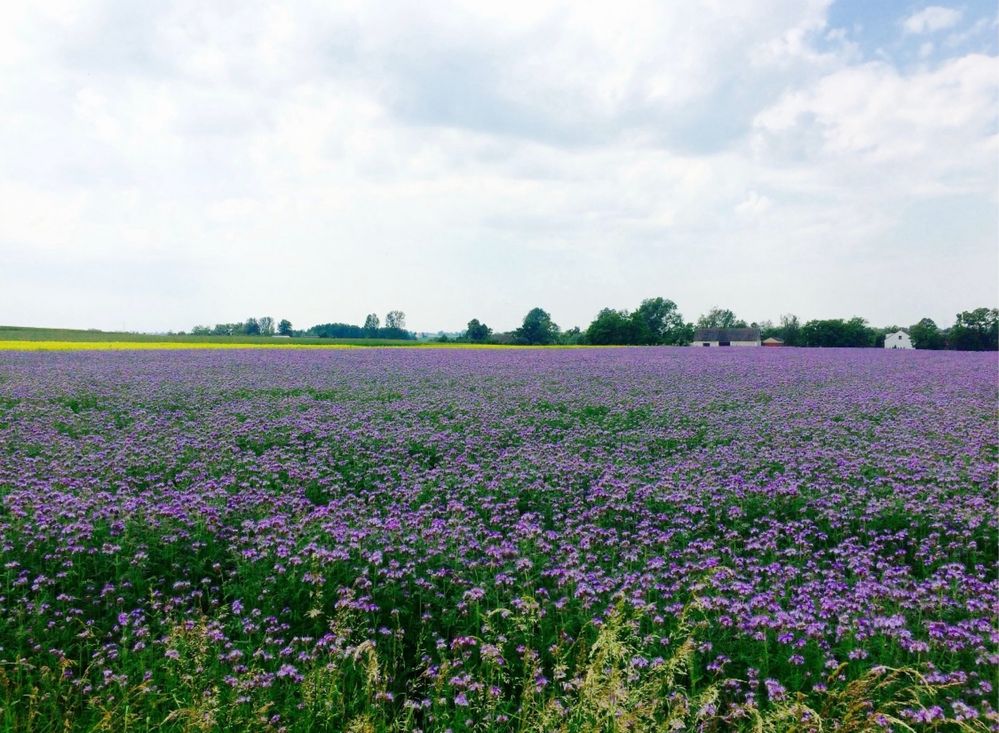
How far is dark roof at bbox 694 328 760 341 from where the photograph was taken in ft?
306

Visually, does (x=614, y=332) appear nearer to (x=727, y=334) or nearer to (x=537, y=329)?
(x=537, y=329)

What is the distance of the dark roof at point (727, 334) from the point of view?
93125mm

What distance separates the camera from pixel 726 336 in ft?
313

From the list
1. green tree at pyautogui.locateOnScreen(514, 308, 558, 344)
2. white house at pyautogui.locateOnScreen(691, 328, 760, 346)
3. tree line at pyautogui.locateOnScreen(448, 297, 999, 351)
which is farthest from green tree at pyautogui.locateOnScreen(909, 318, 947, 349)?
green tree at pyautogui.locateOnScreen(514, 308, 558, 344)

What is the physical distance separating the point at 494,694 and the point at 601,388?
1109cm

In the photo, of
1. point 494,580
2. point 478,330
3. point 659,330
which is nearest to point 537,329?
point 478,330

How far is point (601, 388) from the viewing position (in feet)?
44.4

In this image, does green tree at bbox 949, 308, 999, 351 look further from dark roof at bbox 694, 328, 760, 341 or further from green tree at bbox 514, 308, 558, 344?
green tree at bbox 514, 308, 558, 344

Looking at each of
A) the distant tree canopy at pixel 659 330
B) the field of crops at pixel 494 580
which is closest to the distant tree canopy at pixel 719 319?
the distant tree canopy at pixel 659 330

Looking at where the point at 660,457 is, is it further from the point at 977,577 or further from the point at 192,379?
the point at 192,379

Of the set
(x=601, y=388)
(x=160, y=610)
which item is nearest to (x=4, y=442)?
(x=160, y=610)

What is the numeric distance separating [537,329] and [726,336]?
3312 cm

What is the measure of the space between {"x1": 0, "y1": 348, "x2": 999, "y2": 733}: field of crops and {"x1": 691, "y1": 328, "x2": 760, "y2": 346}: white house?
8963cm

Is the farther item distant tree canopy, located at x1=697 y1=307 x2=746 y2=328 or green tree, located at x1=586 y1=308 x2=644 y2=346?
distant tree canopy, located at x1=697 y1=307 x2=746 y2=328
